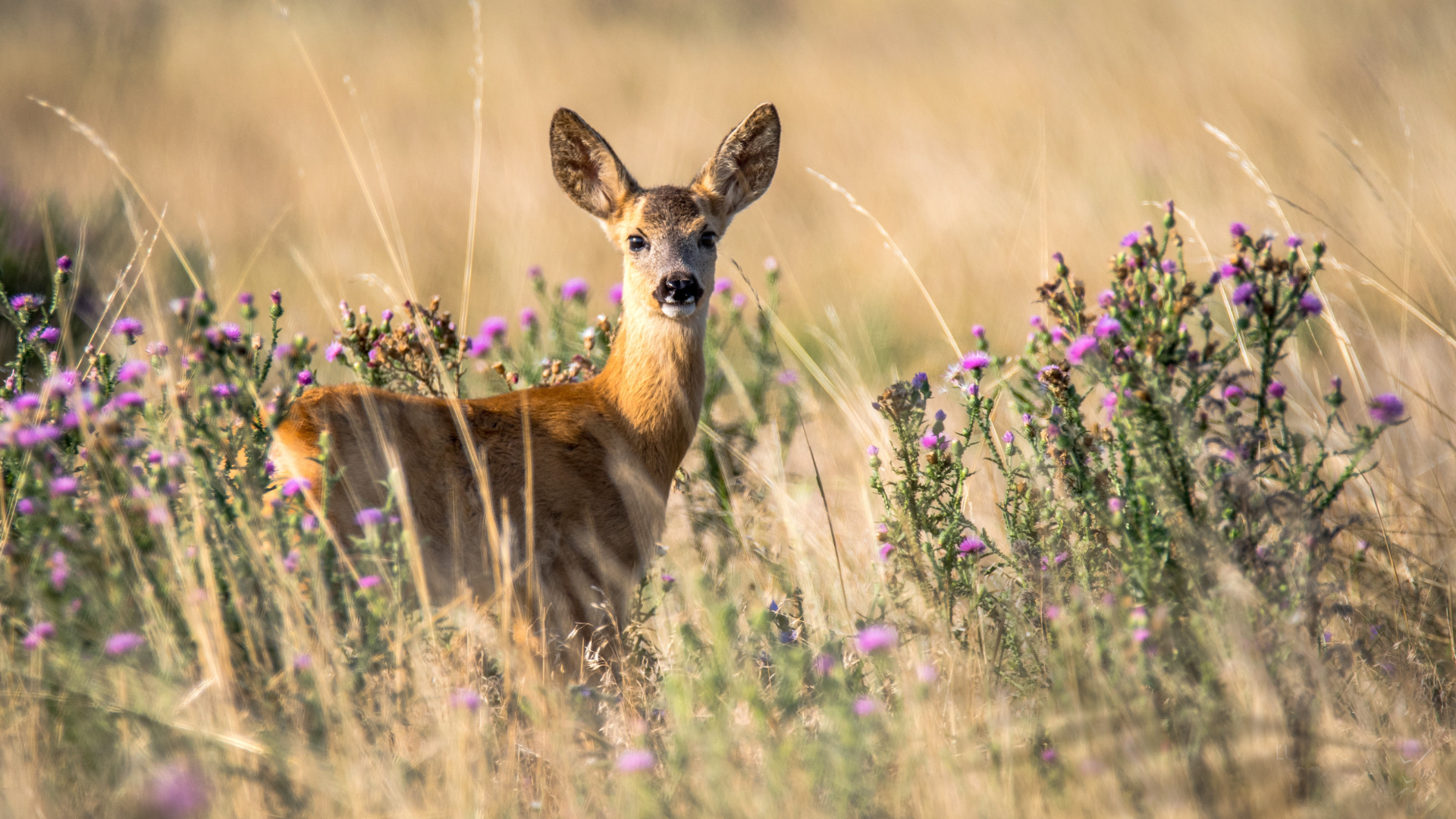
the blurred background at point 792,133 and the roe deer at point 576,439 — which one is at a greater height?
the blurred background at point 792,133

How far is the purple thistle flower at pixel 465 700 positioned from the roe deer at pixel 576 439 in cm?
38

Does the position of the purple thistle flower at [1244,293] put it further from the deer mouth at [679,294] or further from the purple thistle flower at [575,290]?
the purple thistle flower at [575,290]

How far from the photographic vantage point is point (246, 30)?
54.1 ft

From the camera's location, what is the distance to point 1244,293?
2812 millimetres

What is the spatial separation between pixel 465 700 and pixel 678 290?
6.42 ft

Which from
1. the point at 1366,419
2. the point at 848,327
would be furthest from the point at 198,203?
the point at 1366,419

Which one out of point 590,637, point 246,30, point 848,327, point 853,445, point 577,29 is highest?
point 246,30

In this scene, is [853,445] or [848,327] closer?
[853,445]

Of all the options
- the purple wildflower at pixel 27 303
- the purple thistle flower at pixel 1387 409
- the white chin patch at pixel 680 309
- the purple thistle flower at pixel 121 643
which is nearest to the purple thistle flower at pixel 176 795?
the purple thistle flower at pixel 121 643

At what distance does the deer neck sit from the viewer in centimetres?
429

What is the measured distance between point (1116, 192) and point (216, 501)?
8.34 metres

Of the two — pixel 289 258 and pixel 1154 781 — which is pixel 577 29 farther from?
pixel 1154 781

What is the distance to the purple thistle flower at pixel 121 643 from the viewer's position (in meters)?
2.48

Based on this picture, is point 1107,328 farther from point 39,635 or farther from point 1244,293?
point 39,635
